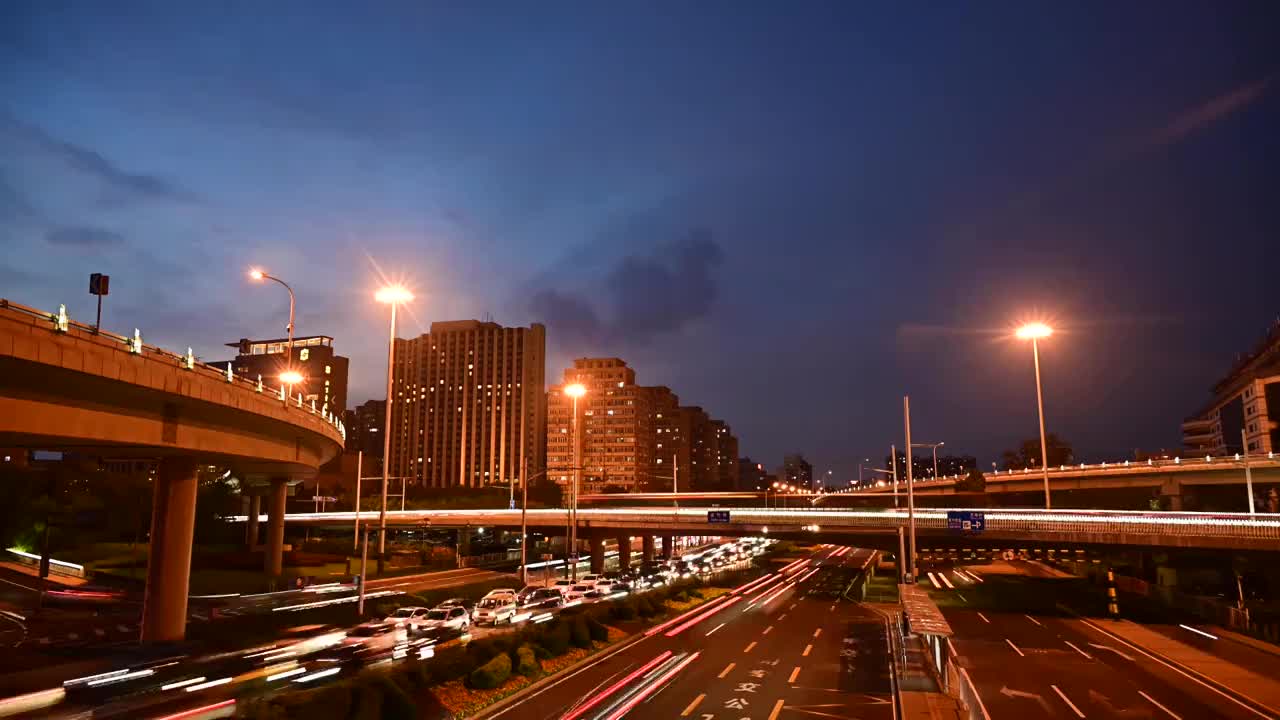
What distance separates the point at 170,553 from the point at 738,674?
2588cm

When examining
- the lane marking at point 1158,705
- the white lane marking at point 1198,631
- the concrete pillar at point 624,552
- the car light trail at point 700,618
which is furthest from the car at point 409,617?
the concrete pillar at point 624,552

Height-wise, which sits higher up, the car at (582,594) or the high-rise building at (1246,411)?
the high-rise building at (1246,411)

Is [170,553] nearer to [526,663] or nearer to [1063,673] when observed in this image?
[526,663]

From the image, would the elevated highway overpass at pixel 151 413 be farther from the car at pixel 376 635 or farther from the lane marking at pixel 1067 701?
the lane marking at pixel 1067 701

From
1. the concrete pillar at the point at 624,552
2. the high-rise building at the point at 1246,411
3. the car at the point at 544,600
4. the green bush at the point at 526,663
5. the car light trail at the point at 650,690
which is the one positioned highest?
the high-rise building at the point at 1246,411

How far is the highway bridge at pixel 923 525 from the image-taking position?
39750mm

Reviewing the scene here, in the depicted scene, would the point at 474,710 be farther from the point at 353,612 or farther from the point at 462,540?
the point at 462,540

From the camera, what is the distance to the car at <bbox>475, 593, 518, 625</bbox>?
135 feet

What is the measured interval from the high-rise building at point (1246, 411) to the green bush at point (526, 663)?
4062 inches

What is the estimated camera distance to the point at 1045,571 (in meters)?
86.1

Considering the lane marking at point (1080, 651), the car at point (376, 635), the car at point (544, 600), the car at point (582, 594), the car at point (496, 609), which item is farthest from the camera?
the car at point (582, 594)

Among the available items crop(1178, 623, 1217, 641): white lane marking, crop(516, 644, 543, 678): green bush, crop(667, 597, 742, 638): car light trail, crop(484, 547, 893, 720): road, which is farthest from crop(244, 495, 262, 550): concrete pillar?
crop(1178, 623, 1217, 641): white lane marking

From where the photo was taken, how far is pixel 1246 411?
133 meters

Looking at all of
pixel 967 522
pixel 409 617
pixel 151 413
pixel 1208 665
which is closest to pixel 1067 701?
pixel 1208 665
